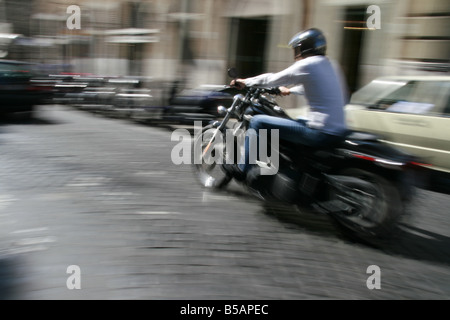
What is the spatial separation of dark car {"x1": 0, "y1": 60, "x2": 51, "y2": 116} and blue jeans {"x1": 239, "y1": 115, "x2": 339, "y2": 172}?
7.37 meters

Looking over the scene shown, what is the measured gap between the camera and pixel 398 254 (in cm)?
367

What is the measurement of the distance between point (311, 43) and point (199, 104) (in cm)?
586

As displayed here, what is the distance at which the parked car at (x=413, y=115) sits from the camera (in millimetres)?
5929

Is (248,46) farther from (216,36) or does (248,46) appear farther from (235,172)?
(235,172)

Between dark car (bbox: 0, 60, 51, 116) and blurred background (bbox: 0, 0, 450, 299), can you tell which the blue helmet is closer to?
blurred background (bbox: 0, 0, 450, 299)

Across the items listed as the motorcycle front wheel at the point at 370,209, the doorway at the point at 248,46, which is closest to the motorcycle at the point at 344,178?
the motorcycle front wheel at the point at 370,209

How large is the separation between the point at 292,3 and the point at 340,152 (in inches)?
387

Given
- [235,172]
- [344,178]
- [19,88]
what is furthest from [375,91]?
[19,88]

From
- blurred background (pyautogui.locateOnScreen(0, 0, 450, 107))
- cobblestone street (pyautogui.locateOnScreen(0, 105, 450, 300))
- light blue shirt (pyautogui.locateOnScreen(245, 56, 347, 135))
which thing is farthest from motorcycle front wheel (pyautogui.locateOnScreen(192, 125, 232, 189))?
blurred background (pyautogui.locateOnScreen(0, 0, 450, 107))

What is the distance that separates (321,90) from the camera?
398cm

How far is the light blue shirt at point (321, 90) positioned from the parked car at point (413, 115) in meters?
2.27

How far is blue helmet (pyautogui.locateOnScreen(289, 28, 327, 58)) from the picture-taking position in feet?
13.1
